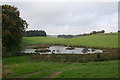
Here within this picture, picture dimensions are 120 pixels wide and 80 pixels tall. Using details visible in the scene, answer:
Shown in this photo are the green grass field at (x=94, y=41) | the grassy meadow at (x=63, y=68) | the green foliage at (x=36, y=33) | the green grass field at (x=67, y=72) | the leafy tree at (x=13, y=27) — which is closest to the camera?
the green grass field at (x=67, y=72)

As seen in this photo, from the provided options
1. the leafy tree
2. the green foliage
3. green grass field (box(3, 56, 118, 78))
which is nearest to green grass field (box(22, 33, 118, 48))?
the leafy tree

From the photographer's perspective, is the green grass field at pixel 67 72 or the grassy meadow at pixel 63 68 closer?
the green grass field at pixel 67 72

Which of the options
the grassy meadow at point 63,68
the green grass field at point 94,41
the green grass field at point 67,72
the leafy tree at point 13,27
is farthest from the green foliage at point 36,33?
the green grass field at point 67,72

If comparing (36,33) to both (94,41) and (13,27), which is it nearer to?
(94,41)

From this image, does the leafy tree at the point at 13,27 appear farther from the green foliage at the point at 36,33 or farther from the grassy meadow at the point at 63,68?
the green foliage at the point at 36,33

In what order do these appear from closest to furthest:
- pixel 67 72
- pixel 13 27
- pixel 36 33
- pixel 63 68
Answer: pixel 67 72 < pixel 63 68 < pixel 13 27 < pixel 36 33

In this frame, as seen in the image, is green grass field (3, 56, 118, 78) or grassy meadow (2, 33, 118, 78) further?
grassy meadow (2, 33, 118, 78)

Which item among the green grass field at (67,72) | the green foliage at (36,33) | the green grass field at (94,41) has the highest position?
the green foliage at (36,33)

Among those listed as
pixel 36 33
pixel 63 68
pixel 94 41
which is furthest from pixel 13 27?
pixel 36 33

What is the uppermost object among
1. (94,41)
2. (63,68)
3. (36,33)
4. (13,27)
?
(36,33)

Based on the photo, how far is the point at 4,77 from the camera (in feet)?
74.1

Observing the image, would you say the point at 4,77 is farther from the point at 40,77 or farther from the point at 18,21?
the point at 18,21

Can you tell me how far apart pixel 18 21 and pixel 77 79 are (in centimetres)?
3517

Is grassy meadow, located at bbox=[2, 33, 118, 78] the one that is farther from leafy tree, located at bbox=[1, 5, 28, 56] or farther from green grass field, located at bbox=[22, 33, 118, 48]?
green grass field, located at bbox=[22, 33, 118, 48]
